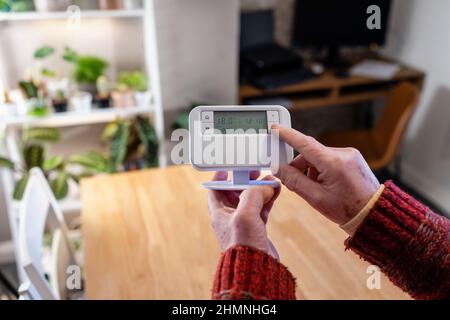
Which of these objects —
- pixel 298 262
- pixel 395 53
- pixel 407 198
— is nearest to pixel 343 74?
pixel 395 53

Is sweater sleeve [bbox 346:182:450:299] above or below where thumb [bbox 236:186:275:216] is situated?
below

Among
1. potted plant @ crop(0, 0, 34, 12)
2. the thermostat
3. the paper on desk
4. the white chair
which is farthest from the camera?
the paper on desk

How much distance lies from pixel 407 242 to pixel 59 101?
1.57 metres

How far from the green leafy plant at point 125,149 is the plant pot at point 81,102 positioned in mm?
145

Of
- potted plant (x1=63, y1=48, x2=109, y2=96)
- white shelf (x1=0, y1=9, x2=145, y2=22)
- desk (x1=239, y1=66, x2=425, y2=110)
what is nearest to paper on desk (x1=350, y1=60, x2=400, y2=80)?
desk (x1=239, y1=66, x2=425, y2=110)

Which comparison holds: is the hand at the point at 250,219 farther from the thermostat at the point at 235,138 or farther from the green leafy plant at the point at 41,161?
the green leafy plant at the point at 41,161

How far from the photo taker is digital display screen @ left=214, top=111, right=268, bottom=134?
0.43 m

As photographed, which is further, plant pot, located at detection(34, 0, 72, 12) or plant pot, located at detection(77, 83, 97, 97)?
plant pot, located at detection(77, 83, 97, 97)

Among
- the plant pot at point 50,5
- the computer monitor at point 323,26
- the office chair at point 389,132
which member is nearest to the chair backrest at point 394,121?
the office chair at point 389,132

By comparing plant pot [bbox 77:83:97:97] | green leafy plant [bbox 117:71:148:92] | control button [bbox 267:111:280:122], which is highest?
control button [bbox 267:111:280:122]

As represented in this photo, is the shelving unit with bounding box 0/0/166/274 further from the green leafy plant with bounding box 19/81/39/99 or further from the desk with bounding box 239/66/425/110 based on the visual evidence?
the desk with bounding box 239/66/425/110

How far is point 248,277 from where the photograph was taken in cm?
47

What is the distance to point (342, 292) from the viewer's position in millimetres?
862

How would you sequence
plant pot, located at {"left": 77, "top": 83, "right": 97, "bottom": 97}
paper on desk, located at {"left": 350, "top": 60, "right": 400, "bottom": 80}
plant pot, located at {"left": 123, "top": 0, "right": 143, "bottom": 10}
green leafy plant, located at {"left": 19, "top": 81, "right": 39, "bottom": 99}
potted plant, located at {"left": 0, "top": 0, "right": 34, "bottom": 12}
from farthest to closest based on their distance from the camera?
paper on desk, located at {"left": 350, "top": 60, "right": 400, "bottom": 80} → plant pot, located at {"left": 77, "top": 83, "right": 97, "bottom": 97} → plant pot, located at {"left": 123, "top": 0, "right": 143, "bottom": 10} → green leafy plant, located at {"left": 19, "top": 81, "right": 39, "bottom": 99} → potted plant, located at {"left": 0, "top": 0, "right": 34, "bottom": 12}
